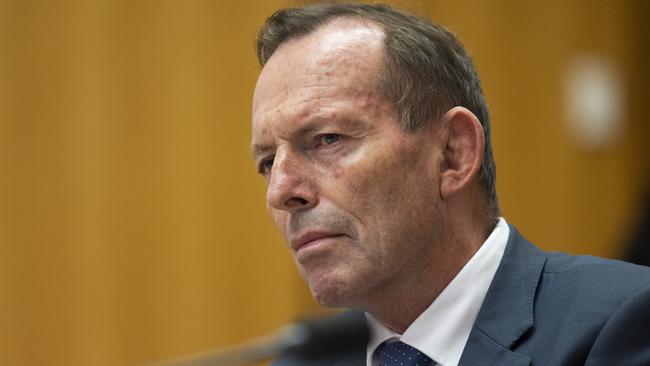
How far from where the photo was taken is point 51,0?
13.2 ft

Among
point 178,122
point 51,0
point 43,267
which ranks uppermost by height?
point 51,0

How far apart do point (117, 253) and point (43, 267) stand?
1.02ft

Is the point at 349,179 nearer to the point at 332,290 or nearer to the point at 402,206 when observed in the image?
the point at 402,206

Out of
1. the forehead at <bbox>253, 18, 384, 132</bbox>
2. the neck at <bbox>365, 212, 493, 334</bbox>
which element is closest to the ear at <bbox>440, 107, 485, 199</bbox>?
the neck at <bbox>365, 212, 493, 334</bbox>

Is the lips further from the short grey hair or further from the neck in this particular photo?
the short grey hair

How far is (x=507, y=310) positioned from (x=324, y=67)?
68cm

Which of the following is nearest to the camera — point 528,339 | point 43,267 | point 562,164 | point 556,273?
point 528,339

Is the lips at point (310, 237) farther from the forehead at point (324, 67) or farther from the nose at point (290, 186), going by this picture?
the forehead at point (324, 67)

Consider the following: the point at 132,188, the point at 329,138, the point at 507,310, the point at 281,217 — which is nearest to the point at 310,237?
the point at 281,217

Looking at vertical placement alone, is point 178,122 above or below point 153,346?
above

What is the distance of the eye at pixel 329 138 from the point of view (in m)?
2.07

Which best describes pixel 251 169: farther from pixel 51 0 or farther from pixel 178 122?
pixel 51 0

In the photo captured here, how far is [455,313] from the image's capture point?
6.85 feet

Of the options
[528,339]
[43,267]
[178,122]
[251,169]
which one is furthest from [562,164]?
[528,339]
